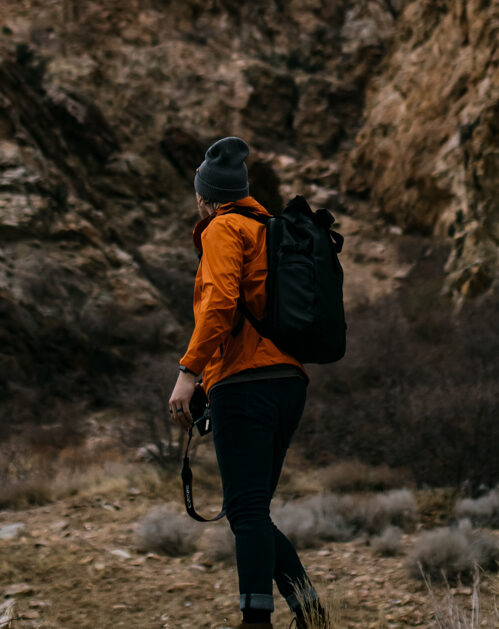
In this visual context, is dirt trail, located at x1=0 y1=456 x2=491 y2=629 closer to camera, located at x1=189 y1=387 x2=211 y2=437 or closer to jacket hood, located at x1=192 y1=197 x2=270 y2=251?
camera, located at x1=189 y1=387 x2=211 y2=437

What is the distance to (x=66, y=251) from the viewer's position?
43.4 feet

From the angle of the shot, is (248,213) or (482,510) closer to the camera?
(248,213)

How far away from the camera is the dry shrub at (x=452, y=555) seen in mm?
3277

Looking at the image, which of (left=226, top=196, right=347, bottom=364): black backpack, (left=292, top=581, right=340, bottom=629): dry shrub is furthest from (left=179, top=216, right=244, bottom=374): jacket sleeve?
(left=292, top=581, right=340, bottom=629): dry shrub

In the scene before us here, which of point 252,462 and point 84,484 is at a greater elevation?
point 252,462

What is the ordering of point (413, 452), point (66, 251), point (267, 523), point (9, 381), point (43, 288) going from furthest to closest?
point (66, 251) → point (43, 288) → point (9, 381) → point (413, 452) → point (267, 523)

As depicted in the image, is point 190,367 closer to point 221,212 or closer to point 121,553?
point 221,212

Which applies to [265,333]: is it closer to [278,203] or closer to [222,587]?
[222,587]

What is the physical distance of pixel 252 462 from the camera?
2027 millimetres

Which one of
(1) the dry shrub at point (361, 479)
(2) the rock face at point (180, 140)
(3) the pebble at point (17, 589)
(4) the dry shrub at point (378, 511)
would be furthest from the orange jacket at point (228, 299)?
(2) the rock face at point (180, 140)

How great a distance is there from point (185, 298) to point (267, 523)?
1339 centimetres

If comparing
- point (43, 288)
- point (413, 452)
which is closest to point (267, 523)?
point (413, 452)

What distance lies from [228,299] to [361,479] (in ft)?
13.7

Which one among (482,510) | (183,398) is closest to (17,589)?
(183,398)
